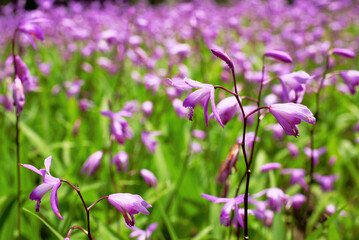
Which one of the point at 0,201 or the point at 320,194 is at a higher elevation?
the point at 0,201

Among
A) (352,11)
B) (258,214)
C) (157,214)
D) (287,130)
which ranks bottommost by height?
(352,11)

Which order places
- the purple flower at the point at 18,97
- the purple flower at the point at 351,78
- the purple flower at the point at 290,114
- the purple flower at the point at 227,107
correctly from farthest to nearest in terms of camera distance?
the purple flower at the point at 351,78 → the purple flower at the point at 18,97 → the purple flower at the point at 227,107 → the purple flower at the point at 290,114

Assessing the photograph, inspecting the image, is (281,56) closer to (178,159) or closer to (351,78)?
(351,78)

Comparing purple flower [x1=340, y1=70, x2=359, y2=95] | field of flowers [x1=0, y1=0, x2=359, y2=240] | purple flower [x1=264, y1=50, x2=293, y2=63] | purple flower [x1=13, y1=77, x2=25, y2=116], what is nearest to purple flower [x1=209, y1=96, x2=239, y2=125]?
field of flowers [x1=0, y1=0, x2=359, y2=240]

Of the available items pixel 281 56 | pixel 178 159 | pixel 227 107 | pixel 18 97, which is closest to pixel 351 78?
pixel 281 56

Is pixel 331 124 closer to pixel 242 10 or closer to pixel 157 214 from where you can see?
pixel 157 214

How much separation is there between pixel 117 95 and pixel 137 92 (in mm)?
703

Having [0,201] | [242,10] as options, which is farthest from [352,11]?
[0,201]

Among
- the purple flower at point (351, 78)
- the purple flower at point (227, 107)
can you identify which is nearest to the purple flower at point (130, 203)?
the purple flower at point (227, 107)

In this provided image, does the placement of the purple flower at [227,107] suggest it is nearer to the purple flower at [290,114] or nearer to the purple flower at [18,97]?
the purple flower at [290,114]

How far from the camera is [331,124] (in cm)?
334

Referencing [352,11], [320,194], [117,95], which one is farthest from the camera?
[352,11]

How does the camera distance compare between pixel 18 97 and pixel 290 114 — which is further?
pixel 18 97

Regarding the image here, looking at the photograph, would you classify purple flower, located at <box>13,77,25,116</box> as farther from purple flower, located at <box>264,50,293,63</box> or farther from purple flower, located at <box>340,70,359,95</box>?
purple flower, located at <box>340,70,359,95</box>
